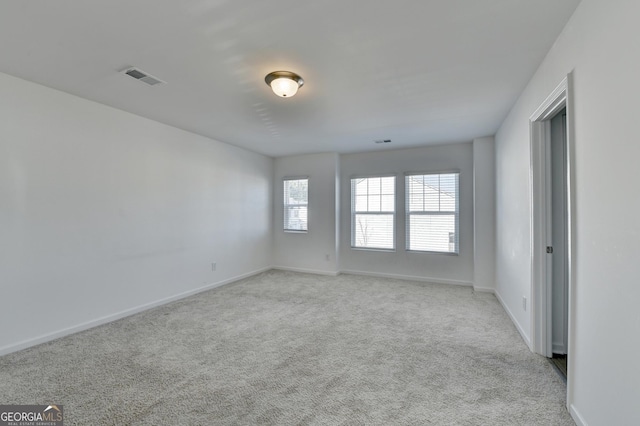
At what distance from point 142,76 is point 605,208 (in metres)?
3.49

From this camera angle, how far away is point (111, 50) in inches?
83.5

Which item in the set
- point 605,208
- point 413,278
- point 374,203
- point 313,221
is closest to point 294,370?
point 605,208

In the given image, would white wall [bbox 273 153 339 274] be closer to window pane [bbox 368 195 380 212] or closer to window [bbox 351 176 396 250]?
window [bbox 351 176 396 250]

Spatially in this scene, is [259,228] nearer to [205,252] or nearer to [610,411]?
[205,252]

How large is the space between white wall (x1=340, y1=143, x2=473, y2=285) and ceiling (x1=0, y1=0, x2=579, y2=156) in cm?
145

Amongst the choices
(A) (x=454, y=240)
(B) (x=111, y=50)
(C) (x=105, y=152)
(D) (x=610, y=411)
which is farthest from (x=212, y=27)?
(A) (x=454, y=240)

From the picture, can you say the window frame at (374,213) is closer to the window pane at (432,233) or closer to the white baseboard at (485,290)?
the window pane at (432,233)

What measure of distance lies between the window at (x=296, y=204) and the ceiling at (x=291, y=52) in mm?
2583

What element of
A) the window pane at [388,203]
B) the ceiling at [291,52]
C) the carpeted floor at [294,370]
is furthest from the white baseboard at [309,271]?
the ceiling at [291,52]

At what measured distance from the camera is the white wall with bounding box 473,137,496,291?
4479 millimetres

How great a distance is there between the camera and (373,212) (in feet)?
18.5

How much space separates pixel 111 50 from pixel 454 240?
17.1ft

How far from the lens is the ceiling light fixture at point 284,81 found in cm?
240

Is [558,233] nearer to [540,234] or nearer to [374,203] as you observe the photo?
[540,234]
